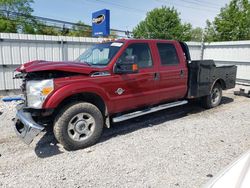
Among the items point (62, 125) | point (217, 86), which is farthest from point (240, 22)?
point (62, 125)

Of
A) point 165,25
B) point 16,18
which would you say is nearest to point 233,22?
point 165,25

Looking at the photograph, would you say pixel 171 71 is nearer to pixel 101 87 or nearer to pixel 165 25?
pixel 101 87

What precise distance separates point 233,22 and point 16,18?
111 feet

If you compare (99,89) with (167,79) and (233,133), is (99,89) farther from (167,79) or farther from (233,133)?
(233,133)

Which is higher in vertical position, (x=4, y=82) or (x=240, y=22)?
(x=240, y=22)

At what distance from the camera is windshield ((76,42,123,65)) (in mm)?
4379

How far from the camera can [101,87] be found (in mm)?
4004

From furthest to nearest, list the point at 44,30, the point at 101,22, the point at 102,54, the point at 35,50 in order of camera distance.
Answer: the point at 44,30 → the point at 101,22 → the point at 35,50 → the point at 102,54

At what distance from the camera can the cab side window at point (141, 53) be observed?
4.55 m

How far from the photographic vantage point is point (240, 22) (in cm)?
1933

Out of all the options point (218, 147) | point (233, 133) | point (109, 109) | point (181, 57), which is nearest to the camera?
point (218, 147)

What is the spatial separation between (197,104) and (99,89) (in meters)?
4.02

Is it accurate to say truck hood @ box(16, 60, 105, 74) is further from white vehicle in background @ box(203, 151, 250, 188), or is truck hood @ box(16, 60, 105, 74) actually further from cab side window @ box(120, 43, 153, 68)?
white vehicle in background @ box(203, 151, 250, 188)

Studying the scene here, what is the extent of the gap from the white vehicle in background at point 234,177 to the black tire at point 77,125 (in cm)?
262
